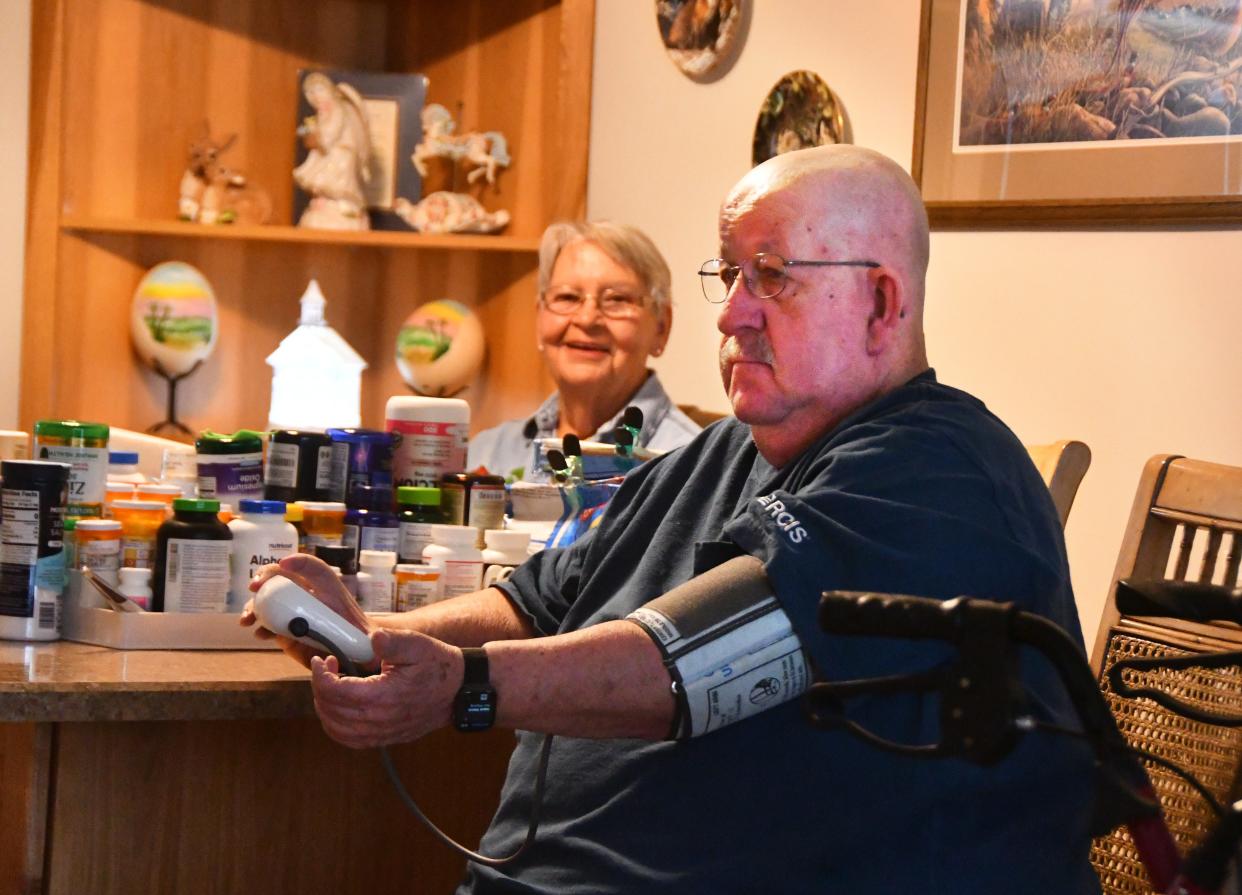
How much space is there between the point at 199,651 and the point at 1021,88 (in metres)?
1.53

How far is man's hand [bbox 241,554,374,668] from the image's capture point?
157 cm

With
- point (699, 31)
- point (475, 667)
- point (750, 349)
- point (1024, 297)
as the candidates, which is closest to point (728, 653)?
point (475, 667)

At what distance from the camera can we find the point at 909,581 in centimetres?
127

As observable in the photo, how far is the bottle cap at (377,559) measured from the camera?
183cm

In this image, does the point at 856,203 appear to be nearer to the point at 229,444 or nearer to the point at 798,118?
the point at 229,444

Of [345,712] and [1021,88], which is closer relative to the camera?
[345,712]

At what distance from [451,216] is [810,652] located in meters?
2.62

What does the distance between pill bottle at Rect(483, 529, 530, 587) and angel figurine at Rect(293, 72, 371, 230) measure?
6.29ft

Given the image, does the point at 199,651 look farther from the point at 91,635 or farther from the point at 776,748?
the point at 776,748

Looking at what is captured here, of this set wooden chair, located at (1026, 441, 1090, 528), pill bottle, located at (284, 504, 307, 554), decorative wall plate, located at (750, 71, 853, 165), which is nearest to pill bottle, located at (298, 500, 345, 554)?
pill bottle, located at (284, 504, 307, 554)

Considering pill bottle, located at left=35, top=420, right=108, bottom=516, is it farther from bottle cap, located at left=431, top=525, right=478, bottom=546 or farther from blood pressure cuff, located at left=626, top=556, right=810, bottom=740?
blood pressure cuff, located at left=626, top=556, right=810, bottom=740

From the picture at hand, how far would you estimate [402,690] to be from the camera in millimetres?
1300

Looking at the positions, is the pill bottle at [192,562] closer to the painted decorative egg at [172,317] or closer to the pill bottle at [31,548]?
the pill bottle at [31,548]

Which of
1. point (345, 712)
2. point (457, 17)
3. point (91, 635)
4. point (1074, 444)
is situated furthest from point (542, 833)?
point (457, 17)
